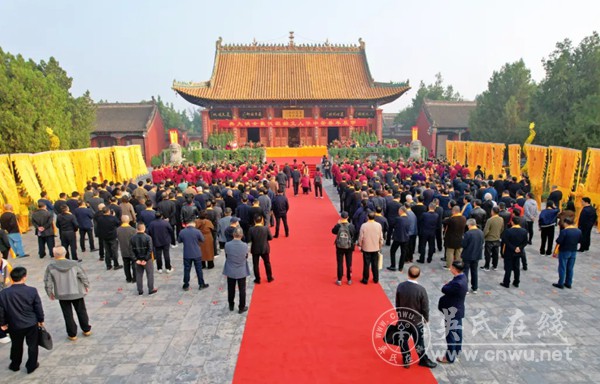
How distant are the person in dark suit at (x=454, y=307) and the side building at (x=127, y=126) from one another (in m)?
34.0

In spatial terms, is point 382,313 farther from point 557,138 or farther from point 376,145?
point 376,145

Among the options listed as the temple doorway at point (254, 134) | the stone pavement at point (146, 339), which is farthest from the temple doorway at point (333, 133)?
the stone pavement at point (146, 339)

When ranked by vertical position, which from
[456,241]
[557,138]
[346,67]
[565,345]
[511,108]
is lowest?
[565,345]

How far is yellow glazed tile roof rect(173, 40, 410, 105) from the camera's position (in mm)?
34531

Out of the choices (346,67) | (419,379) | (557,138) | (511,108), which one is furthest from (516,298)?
(346,67)

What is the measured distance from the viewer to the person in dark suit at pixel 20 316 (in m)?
5.05

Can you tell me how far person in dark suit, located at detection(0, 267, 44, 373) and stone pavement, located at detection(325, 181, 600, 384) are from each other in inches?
200

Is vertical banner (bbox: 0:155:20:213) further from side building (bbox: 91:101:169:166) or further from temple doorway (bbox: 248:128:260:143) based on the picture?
temple doorway (bbox: 248:128:260:143)

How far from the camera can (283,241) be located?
11.3 meters

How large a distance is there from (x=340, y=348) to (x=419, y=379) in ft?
3.92

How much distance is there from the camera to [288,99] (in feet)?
113

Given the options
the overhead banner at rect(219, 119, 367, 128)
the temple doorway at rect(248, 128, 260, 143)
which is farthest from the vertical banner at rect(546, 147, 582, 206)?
the temple doorway at rect(248, 128, 260, 143)

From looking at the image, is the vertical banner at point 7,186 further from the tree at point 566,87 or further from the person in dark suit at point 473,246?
the tree at point 566,87

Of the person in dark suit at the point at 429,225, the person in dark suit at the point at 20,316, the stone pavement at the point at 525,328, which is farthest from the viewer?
the person in dark suit at the point at 429,225
